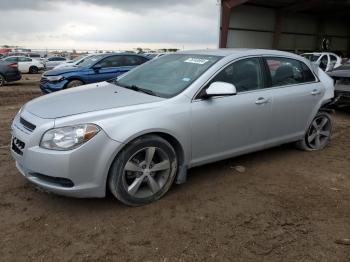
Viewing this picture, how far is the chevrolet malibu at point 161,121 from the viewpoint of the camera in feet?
10.7

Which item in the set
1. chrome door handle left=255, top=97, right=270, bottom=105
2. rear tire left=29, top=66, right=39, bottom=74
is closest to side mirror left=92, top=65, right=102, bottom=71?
chrome door handle left=255, top=97, right=270, bottom=105

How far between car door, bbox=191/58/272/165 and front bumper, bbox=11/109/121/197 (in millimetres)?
1030

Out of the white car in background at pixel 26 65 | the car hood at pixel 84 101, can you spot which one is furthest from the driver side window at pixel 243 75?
the white car in background at pixel 26 65

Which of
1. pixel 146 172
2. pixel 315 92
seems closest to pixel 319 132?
pixel 315 92

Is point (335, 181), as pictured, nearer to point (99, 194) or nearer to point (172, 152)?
point (172, 152)

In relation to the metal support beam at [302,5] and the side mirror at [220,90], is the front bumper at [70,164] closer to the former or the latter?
the side mirror at [220,90]

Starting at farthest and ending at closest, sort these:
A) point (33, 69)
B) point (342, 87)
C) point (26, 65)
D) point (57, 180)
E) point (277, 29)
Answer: point (277, 29) < point (33, 69) < point (26, 65) < point (342, 87) < point (57, 180)

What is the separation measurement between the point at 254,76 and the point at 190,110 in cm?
119

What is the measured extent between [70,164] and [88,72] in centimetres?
800

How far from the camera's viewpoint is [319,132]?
18.5ft

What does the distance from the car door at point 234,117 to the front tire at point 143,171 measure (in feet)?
1.21

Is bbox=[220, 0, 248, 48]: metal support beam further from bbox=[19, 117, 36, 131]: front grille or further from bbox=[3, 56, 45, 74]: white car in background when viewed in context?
bbox=[19, 117, 36, 131]: front grille

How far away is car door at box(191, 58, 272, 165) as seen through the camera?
390 cm

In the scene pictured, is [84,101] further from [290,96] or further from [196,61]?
[290,96]
